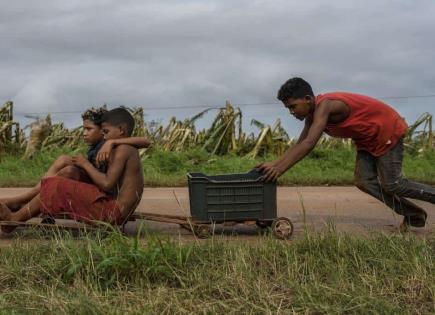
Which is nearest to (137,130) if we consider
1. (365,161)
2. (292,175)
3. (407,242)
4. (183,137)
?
(183,137)

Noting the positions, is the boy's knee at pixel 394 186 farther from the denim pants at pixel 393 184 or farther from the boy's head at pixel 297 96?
the boy's head at pixel 297 96

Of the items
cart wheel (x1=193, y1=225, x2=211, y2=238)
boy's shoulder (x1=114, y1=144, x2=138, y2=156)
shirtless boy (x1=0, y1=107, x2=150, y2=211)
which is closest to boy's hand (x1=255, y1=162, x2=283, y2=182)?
cart wheel (x1=193, y1=225, x2=211, y2=238)

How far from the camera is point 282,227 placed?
6207 mm

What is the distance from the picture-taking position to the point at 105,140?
243 inches

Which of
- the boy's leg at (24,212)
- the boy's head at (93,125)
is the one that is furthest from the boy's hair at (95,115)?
the boy's leg at (24,212)

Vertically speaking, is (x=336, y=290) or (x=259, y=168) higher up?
(x=259, y=168)

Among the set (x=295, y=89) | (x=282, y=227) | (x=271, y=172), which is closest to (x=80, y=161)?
(x=271, y=172)

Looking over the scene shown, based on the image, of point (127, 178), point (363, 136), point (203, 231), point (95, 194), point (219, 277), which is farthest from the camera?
point (363, 136)

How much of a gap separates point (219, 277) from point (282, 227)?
2140mm

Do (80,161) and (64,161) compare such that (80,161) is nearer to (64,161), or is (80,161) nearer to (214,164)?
(64,161)

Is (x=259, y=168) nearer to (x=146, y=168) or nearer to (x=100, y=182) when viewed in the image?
(x=100, y=182)

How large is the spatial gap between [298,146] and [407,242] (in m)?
1.57

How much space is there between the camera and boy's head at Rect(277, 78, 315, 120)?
242 inches

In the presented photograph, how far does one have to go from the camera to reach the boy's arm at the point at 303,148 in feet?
19.8
